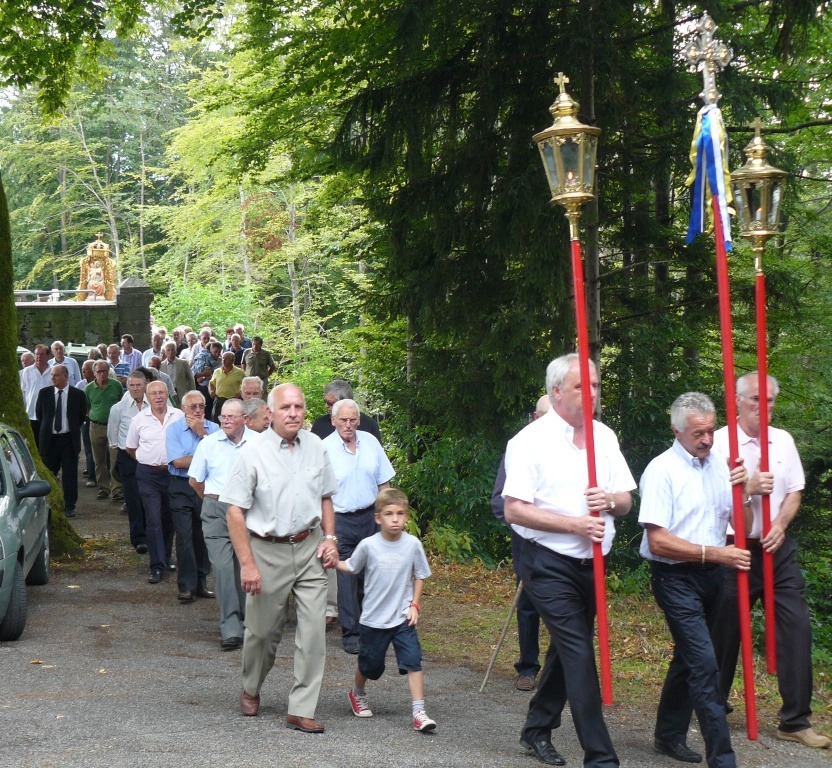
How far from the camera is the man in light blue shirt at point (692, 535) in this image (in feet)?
20.7

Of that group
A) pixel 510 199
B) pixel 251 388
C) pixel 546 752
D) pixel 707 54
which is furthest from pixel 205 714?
pixel 510 199

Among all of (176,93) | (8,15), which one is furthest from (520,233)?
(176,93)

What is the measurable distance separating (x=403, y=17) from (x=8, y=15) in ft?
21.8

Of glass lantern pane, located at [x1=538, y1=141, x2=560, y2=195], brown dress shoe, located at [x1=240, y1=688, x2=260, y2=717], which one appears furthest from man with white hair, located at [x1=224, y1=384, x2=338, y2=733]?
glass lantern pane, located at [x1=538, y1=141, x2=560, y2=195]

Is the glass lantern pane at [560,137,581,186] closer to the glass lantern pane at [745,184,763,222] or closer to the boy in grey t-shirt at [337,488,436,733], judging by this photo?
the glass lantern pane at [745,184,763,222]

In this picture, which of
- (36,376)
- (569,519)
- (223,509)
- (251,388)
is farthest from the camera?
(36,376)

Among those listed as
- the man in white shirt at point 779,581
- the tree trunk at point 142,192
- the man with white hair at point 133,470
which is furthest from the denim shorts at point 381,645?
the tree trunk at point 142,192

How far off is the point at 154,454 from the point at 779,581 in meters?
7.31

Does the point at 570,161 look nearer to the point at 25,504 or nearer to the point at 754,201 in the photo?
the point at 754,201

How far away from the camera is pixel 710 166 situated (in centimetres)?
739

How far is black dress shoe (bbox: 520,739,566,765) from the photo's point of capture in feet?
21.5

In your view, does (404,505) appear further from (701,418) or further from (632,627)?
(632,627)

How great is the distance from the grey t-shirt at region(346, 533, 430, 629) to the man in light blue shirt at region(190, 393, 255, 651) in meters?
2.63

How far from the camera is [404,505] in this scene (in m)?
7.68
